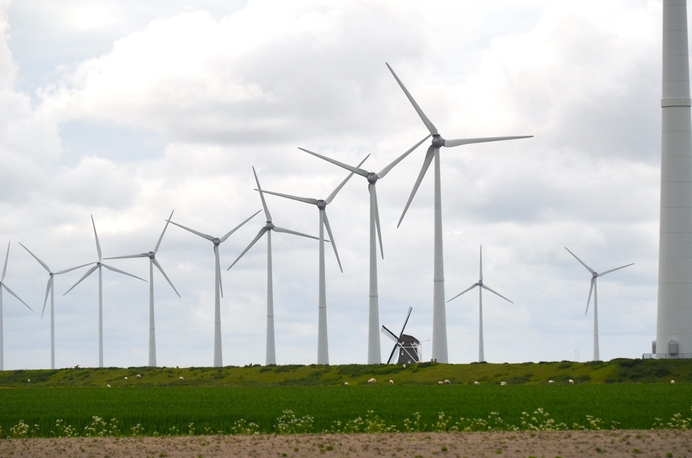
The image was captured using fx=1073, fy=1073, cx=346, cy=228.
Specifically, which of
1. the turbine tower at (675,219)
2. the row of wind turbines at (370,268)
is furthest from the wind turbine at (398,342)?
the turbine tower at (675,219)

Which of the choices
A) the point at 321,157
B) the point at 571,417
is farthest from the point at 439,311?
the point at 571,417

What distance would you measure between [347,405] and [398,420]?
7.55m

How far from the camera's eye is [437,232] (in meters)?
96.9

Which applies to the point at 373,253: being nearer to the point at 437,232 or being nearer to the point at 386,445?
the point at 437,232

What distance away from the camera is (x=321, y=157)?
116625mm

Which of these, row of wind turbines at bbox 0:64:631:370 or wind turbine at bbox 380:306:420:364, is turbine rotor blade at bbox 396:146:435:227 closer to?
row of wind turbines at bbox 0:64:631:370

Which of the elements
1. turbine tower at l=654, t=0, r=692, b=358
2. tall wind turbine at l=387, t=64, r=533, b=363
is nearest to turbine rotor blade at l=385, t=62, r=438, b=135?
tall wind turbine at l=387, t=64, r=533, b=363

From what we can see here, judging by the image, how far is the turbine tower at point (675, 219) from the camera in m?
83.8

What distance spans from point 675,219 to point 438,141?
90.1 ft

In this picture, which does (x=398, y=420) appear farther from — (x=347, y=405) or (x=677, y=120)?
(x=677, y=120)

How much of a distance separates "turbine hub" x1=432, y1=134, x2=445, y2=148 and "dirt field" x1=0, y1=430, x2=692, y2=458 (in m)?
64.8

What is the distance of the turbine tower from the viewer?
83750 mm


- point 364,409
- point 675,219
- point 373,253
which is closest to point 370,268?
point 373,253

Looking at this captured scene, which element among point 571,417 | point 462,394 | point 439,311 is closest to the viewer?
point 571,417
